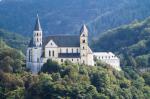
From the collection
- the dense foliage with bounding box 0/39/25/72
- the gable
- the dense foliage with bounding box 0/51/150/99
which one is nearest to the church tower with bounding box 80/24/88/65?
the dense foliage with bounding box 0/51/150/99

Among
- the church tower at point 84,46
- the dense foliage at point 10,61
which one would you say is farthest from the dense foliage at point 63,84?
the church tower at point 84,46

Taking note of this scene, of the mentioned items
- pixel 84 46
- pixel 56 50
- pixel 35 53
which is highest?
pixel 84 46

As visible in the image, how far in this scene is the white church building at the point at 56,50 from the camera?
12638cm

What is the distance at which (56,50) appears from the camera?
12712 cm

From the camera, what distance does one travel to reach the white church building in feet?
415

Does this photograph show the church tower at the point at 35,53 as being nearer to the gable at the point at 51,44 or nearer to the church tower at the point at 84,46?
the gable at the point at 51,44

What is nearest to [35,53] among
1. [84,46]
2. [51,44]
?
[51,44]

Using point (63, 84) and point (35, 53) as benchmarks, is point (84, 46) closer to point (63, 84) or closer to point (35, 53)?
point (35, 53)

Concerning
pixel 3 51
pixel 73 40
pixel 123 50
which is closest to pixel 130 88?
pixel 73 40

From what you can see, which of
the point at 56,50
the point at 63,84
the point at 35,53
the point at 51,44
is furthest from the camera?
the point at 51,44

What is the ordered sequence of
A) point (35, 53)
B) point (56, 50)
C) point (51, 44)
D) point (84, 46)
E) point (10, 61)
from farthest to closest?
1. point (84, 46)
2. point (51, 44)
3. point (56, 50)
4. point (35, 53)
5. point (10, 61)

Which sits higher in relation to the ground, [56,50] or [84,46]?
[84,46]

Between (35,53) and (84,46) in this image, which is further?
(84,46)

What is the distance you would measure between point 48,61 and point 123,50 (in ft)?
211
